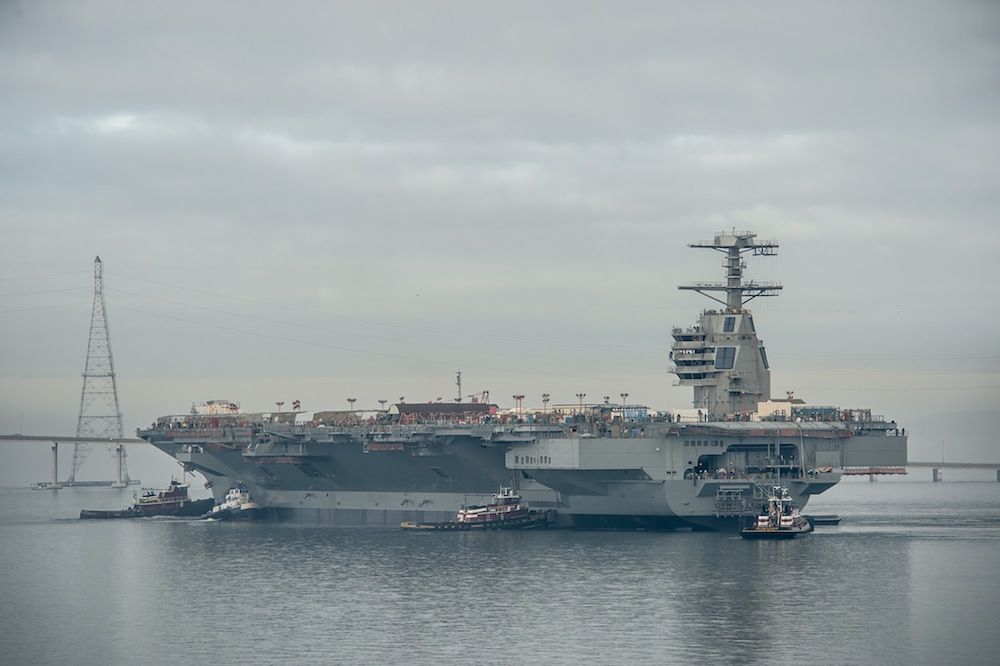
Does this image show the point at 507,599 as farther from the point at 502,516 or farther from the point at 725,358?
the point at 725,358

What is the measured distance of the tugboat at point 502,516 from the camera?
68500mm

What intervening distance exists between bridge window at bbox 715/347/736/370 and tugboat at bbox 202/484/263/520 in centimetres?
2682

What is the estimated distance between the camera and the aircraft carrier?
63.9 meters

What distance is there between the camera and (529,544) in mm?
62219

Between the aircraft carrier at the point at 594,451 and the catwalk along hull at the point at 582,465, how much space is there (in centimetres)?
7

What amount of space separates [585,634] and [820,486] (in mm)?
26882

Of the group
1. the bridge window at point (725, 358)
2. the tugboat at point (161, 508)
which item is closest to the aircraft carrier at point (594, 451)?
the bridge window at point (725, 358)

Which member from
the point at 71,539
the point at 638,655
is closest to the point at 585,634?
the point at 638,655

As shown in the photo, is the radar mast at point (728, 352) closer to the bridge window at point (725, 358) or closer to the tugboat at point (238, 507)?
the bridge window at point (725, 358)

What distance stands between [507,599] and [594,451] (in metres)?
→ 17.7

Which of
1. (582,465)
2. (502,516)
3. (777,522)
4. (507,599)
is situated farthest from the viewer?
(502,516)

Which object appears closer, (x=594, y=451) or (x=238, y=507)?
(x=594, y=451)

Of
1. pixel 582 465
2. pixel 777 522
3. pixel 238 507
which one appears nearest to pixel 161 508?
pixel 238 507

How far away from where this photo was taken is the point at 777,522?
205ft
